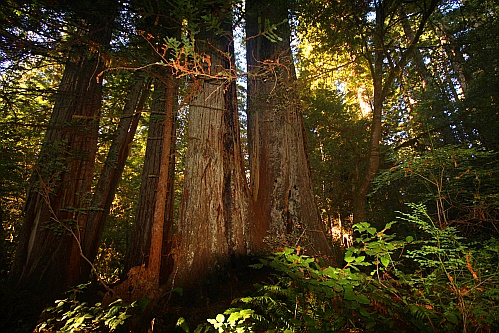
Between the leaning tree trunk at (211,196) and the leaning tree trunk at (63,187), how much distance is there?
5.25 ft

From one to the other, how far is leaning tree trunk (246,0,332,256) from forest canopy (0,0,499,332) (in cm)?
3

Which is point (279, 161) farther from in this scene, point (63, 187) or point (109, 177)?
point (63, 187)

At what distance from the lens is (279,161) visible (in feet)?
14.1

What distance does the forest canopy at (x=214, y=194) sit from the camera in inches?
87.2

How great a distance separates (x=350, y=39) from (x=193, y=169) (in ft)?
15.1

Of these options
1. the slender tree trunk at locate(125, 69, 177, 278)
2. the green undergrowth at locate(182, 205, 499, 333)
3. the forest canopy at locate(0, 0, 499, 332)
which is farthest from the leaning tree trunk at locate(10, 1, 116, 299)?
the green undergrowth at locate(182, 205, 499, 333)

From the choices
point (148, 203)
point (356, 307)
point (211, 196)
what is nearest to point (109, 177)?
point (148, 203)

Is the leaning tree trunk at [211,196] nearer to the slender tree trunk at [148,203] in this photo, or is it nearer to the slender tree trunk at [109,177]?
the slender tree trunk at [148,203]

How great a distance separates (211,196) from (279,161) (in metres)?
1.44

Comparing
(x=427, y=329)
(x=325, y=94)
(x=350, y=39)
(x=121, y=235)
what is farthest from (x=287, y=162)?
(x=121, y=235)

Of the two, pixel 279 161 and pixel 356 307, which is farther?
pixel 279 161

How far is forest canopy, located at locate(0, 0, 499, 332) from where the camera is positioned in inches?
87.2

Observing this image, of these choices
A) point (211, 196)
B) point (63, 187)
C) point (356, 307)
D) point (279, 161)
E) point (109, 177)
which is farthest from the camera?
point (109, 177)

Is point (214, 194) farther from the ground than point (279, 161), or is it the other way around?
point (279, 161)
